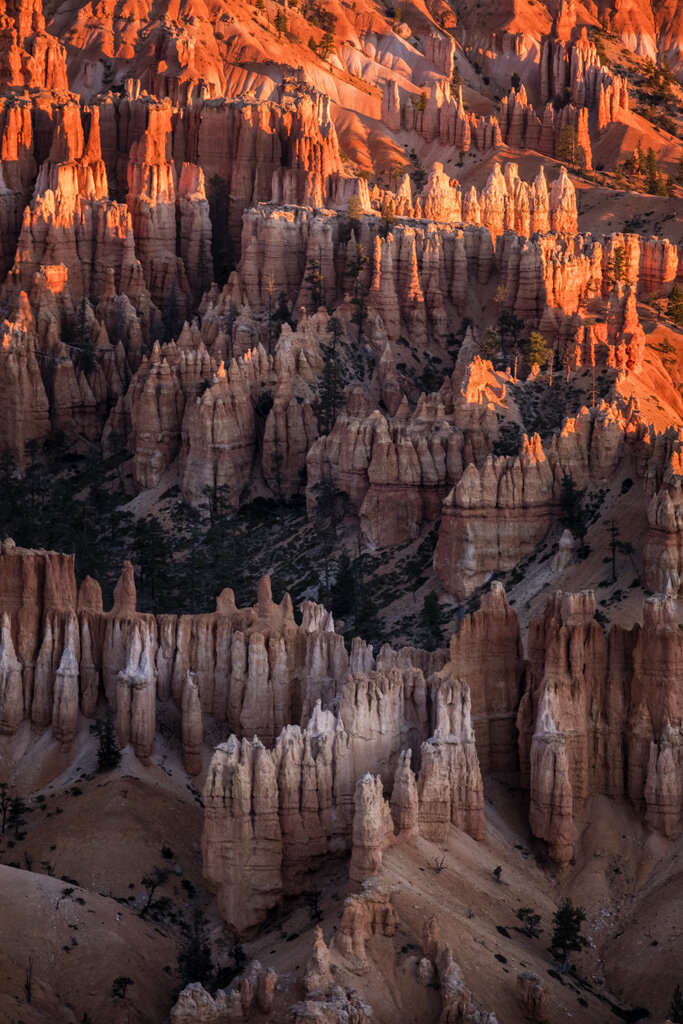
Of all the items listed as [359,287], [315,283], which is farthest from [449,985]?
[315,283]

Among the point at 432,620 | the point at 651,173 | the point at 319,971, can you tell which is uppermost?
the point at 651,173

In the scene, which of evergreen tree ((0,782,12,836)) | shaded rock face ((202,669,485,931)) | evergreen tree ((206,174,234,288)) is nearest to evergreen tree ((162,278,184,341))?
evergreen tree ((206,174,234,288))

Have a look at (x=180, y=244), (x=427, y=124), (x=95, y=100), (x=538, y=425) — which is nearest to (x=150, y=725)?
(x=538, y=425)

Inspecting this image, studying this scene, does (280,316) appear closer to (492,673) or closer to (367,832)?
(492,673)

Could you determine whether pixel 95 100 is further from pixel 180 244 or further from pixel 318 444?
pixel 318 444

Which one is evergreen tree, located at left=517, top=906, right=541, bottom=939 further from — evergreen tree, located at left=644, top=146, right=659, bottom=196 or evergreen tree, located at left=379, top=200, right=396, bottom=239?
evergreen tree, located at left=644, top=146, right=659, bottom=196

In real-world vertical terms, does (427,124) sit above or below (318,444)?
above
